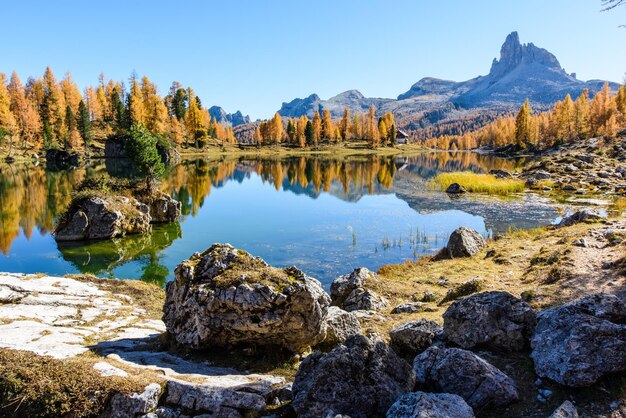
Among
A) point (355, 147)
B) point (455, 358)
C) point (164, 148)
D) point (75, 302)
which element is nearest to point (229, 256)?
point (455, 358)

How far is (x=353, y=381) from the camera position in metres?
8.36

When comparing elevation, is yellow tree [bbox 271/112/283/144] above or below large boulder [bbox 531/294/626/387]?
above

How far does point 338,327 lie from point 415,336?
2469 millimetres

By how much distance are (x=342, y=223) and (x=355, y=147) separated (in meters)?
161

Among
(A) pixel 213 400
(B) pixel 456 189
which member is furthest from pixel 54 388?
(B) pixel 456 189

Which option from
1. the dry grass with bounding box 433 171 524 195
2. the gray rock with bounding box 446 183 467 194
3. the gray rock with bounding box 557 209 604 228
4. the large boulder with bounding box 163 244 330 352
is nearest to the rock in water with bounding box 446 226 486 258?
the gray rock with bounding box 557 209 604 228

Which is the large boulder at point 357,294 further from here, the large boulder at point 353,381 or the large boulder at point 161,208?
the large boulder at point 161,208

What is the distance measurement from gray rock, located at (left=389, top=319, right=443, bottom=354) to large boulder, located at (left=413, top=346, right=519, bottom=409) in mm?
2442

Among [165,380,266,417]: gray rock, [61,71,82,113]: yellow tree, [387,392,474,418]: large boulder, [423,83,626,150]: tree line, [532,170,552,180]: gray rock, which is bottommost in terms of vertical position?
[165,380,266,417]: gray rock

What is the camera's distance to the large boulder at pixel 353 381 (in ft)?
26.4

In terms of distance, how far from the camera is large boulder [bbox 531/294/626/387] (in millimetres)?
8219

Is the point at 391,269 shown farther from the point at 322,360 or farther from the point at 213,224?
the point at 213,224

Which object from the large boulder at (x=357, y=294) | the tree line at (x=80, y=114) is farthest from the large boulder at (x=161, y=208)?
the tree line at (x=80, y=114)

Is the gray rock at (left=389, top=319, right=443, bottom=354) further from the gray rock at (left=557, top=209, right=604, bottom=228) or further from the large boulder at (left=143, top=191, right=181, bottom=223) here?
the large boulder at (left=143, top=191, right=181, bottom=223)
